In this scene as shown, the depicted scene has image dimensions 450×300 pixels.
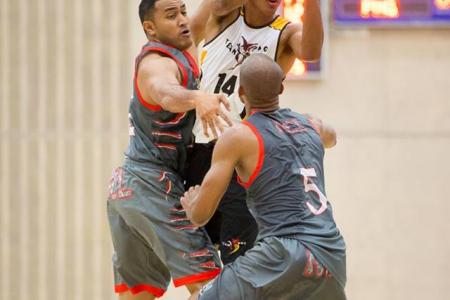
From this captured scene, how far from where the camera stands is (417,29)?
877 centimetres

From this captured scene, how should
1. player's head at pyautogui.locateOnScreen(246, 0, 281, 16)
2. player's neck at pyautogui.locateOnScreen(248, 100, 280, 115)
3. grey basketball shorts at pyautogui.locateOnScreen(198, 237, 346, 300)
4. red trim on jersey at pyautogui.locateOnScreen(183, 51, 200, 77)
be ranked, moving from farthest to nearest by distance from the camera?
player's head at pyautogui.locateOnScreen(246, 0, 281, 16) < red trim on jersey at pyautogui.locateOnScreen(183, 51, 200, 77) < player's neck at pyautogui.locateOnScreen(248, 100, 280, 115) < grey basketball shorts at pyautogui.locateOnScreen(198, 237, 346, 300)

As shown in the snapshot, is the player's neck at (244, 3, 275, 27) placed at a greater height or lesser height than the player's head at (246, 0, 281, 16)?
lesser

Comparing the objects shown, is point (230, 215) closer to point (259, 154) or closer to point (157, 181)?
point (157, 181)

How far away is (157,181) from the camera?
210 inches

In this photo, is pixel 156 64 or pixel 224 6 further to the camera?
pixel 224 6

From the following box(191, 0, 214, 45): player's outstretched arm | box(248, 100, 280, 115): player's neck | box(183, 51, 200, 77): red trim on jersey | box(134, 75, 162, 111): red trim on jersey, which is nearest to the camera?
box(248, 100, 280, 115): player's neck

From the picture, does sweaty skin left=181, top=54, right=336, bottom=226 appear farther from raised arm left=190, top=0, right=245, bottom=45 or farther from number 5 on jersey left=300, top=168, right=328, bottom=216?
raised arm left=190, top=0, right=245, bottom=45

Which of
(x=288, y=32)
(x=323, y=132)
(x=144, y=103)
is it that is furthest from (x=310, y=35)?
(x=144, y=103)

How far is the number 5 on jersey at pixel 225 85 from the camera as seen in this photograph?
19.1 feet

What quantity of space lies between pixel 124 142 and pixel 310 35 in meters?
3.86

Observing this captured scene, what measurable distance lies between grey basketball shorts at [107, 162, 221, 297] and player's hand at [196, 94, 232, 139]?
2.56ft

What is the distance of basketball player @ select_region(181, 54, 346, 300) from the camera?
4.58m

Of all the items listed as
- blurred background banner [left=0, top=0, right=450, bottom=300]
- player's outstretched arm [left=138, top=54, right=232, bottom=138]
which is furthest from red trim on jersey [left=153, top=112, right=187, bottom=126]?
blurred background banner [left=0, top=0, right=450, bottom=300]

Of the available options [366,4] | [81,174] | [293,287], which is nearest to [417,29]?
[366,4]
